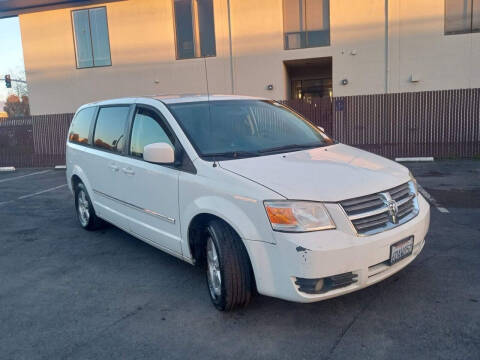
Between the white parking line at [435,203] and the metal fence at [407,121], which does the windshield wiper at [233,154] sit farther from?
the metal fence at [407,121]

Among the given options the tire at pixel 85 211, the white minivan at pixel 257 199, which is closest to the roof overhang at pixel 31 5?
the tire at pixel 85 211

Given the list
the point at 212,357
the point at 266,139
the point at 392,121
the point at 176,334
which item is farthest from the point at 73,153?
the point at 392,121

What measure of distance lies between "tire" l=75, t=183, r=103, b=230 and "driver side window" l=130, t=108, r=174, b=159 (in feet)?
5.84

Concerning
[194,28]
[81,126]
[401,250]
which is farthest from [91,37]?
[401,250]

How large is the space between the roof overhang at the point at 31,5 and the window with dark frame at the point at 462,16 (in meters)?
12.7

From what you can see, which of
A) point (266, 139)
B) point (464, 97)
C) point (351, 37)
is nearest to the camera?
point (266, 139)

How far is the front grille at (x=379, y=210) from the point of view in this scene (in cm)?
316

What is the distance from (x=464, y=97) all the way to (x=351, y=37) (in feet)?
14.4

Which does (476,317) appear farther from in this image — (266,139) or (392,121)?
(392,121)

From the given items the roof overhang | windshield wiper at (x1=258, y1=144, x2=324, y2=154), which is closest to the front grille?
windshield wiper at (x1=258, y1=144, x2=324, y2=154)

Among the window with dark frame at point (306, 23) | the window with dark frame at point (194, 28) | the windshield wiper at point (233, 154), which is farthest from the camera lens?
the window with dark frame at point (194, 28)

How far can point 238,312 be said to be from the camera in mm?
3615

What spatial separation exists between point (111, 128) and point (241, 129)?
1.91 m

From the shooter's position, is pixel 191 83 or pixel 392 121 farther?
pixel 191 83
